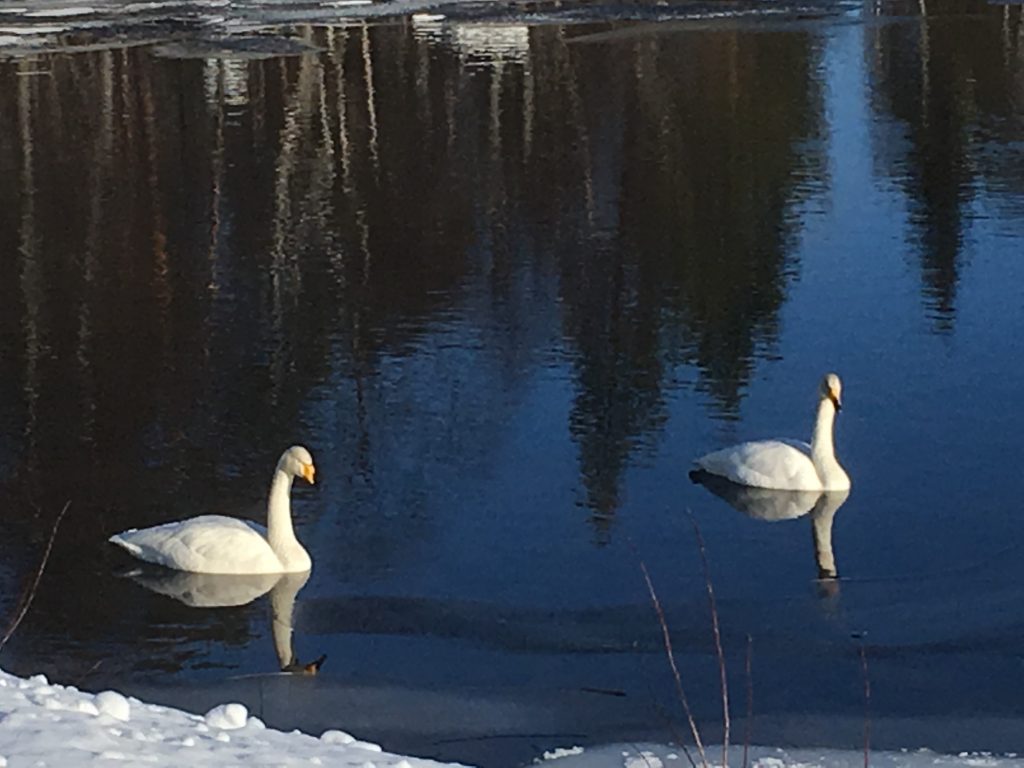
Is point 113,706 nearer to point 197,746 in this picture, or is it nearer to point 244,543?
point 197,746

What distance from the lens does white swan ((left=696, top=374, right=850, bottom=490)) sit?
32.2 feet

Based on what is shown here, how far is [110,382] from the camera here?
1255 cm

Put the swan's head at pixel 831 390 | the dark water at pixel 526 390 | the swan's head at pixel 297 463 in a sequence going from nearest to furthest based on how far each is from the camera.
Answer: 1. the dark water at pixel 526 390
2. the swan's head at pixel 297 463
3. the swan's head at pixel 831 390

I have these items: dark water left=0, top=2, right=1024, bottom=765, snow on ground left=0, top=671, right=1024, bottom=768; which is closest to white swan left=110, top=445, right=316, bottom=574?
dark water left=0, top=2, right=1024, bottom=765

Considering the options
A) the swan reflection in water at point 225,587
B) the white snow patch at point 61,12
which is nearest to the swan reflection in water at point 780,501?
the swan reflection in water at point 225,587

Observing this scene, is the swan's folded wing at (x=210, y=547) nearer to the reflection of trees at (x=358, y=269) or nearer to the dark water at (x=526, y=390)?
the dark water at (x=526, y=390)

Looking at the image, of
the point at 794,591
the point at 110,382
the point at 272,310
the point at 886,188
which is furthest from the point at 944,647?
the point at 886,188

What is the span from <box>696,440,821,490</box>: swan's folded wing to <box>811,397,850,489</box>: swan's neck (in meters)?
0.04

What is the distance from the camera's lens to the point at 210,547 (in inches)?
352

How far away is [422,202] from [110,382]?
6.28 m

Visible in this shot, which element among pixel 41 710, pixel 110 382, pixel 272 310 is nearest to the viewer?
pixel 41 710

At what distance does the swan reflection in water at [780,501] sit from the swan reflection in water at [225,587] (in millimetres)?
2204

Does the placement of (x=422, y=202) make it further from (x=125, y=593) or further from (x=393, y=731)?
(x=393, y=731)

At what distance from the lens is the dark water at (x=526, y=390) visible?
7922mm
